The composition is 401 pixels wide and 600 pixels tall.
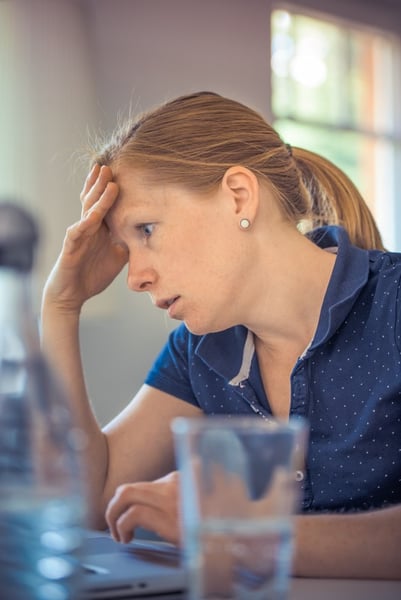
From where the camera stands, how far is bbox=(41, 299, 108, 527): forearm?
60.7 inches

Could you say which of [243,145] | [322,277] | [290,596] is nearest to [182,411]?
[322,277]

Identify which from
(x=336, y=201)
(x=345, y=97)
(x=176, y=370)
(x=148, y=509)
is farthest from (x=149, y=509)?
(x=345, y=97)

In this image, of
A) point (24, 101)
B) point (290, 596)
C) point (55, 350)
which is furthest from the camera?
point (24, 101)

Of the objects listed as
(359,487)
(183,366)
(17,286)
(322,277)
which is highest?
(322,277)

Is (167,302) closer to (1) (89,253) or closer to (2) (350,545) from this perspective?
(1) (89,253)

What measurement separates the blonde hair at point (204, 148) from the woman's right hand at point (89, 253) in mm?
52

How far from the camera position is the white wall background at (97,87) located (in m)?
4.00

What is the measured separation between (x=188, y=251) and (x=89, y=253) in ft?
0.95

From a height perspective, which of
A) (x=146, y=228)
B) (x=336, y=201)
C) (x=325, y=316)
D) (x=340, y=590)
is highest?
(x=336, y=201)

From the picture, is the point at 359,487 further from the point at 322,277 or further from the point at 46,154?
the point at 46,154

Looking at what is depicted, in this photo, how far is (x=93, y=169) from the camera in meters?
1.50

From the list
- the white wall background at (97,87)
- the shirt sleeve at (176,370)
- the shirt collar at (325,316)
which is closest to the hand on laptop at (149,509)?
the shirt collar at (325,316)

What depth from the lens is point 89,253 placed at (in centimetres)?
162

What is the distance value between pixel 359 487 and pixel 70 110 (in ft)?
10.1
